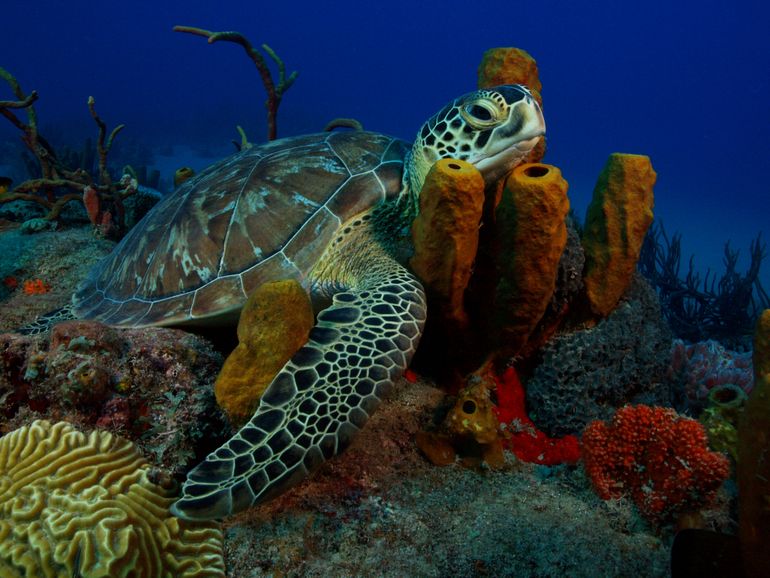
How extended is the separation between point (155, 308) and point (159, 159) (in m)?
27.6

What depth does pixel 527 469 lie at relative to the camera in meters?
2.00

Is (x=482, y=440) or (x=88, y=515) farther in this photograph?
(x=482, y=440)

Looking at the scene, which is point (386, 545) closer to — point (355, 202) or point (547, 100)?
point (355, 202)

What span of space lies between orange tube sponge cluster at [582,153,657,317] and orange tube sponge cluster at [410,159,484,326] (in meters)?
0.87

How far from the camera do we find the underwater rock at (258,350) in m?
1.71

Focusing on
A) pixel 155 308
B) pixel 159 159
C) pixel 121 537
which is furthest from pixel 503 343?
pixel 159 159

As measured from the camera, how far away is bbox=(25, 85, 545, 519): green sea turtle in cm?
169

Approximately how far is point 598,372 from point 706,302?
5.86m

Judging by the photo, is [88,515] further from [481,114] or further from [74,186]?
[74,186]

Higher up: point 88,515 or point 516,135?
point 516,135

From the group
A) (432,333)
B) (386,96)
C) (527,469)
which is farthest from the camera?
(386,96)

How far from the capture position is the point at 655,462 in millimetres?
1648

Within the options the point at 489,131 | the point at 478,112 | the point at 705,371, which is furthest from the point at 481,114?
the point at 705,371

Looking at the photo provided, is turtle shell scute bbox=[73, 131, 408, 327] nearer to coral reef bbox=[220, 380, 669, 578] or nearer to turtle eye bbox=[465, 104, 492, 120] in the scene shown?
turtle eye bbox=[465, 104, 492, 120]
